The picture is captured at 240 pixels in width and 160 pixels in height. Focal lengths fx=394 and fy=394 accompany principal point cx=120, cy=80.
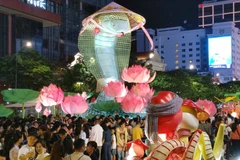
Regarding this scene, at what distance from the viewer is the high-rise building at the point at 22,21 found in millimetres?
32438

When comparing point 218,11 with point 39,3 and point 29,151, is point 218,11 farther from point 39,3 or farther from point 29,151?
point 29,151

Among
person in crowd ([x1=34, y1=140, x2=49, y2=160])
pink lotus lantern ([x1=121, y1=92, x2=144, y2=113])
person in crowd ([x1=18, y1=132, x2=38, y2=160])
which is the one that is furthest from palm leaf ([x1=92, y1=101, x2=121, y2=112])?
person in crowd ([x1=34, y1=140, x2=49, y2=160])

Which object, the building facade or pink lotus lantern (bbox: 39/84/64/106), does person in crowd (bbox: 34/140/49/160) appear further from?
the building facade

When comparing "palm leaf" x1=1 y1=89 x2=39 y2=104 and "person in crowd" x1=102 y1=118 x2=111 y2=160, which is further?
"palm leaf" x1=1 y1=89 x2=39 y2=104

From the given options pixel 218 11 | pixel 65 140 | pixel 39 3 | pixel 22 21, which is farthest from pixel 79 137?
pixel 218 11

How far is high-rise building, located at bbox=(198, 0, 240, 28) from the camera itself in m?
104

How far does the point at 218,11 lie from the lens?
347 ft

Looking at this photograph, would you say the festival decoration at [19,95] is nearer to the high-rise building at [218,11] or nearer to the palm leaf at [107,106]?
the palm leaf at [107,106]

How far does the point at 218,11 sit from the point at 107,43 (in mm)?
89566

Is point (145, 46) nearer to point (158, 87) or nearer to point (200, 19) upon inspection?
point (200, 19)

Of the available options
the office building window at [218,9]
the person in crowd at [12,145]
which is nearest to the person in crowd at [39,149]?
the person in crowd at [12,145]

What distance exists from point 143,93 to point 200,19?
93.9 meters

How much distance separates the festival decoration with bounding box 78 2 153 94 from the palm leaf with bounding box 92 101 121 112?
98.6 inches

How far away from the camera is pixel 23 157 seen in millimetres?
5898
